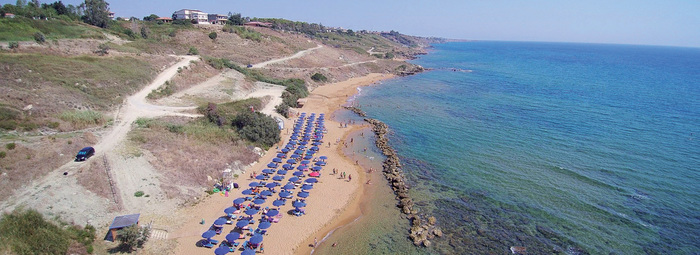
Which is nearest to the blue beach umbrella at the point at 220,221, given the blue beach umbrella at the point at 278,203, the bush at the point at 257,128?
the blue beach umbrella at the point at 278,203

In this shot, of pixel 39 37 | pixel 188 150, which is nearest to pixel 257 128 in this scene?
pixel 188 150

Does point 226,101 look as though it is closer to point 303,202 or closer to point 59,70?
point 59,70

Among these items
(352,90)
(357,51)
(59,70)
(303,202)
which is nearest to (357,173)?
(303,202)

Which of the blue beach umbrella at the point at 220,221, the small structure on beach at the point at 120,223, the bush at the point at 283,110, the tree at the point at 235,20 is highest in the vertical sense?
the tree at the point at 235,20

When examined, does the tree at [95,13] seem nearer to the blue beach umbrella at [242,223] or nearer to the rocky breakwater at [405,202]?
the rocky breakwater at [405,202]

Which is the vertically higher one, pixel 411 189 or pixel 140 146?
pixel 140 146

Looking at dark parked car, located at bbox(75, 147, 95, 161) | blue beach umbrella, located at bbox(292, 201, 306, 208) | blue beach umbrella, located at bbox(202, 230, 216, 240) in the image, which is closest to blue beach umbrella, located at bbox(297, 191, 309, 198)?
blue beach umbrella, located at bbox(292, 201, 306, 208)

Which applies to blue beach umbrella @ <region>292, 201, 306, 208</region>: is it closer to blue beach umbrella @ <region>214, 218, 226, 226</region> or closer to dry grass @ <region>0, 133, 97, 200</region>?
blue beach umbrella @ <region>214, 218, 226, 226</region>
